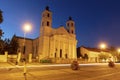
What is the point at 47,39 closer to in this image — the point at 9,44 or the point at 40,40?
the point at 40,40

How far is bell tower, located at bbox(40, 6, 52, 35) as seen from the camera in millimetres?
56294

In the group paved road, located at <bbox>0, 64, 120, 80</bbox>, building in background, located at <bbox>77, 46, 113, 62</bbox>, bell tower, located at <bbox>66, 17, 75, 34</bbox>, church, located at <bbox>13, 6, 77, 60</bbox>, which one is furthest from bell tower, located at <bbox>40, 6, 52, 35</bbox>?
paved road, located at <bbox>0, 64, 120, 80</bbox>

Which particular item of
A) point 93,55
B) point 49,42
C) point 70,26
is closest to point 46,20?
point 49,42

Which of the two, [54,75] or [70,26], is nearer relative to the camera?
[54,75]

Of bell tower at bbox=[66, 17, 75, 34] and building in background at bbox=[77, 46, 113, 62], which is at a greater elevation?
bell tower at bbox=[66, 17, 75, 34]

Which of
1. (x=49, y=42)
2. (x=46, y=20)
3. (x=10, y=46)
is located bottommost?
(x=10, y=46)

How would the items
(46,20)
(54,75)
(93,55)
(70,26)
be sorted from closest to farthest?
(54,75), (46,20), (70,26), (93,55)

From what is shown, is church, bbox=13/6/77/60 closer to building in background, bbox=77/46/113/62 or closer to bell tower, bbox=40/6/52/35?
bell tower, bbox=40/6/52/35

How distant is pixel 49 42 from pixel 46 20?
7.97 m

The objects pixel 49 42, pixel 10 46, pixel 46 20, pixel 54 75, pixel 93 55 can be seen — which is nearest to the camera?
pixel 54 75

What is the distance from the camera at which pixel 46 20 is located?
187 ft

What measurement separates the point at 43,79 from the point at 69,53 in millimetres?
49211

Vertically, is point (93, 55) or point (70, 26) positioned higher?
point (70, 26)

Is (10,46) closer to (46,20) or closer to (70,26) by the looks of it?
(46,20)
